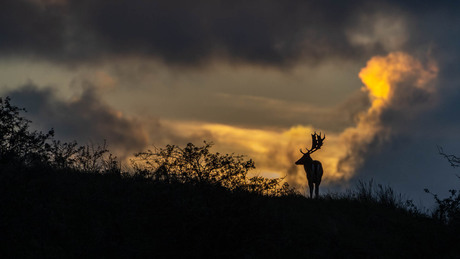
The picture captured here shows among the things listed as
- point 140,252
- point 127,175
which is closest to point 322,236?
point 140,252

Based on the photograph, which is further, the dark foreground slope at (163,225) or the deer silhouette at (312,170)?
the deer silhouette at (312,170)

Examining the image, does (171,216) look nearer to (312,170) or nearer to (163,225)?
(163,225)

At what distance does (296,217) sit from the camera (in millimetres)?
18906

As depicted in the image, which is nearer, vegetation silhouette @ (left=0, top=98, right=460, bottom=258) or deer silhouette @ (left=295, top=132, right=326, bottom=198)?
vegetation silhouette @ (left=0, top=98, right=460, bottom=258)

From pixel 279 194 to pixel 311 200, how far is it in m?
1.39

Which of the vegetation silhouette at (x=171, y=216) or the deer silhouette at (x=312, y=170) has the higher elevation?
the deer silhouette at (x=312, y=170)

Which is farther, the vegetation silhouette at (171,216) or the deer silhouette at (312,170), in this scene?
the deer silhouette at (312,170)

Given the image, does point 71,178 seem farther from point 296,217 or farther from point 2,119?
point 296,217

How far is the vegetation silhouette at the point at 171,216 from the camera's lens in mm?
15742

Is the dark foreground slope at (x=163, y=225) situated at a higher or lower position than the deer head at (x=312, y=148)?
lower

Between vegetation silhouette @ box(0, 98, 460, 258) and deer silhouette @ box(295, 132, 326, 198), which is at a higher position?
deer silhouette @ box(295, 132, 326, 198)

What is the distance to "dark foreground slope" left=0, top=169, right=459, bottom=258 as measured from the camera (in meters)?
15.6

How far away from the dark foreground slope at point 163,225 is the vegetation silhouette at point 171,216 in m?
0.03

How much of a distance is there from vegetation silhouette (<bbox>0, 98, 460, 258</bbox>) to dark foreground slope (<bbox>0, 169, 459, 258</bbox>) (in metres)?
0.03
